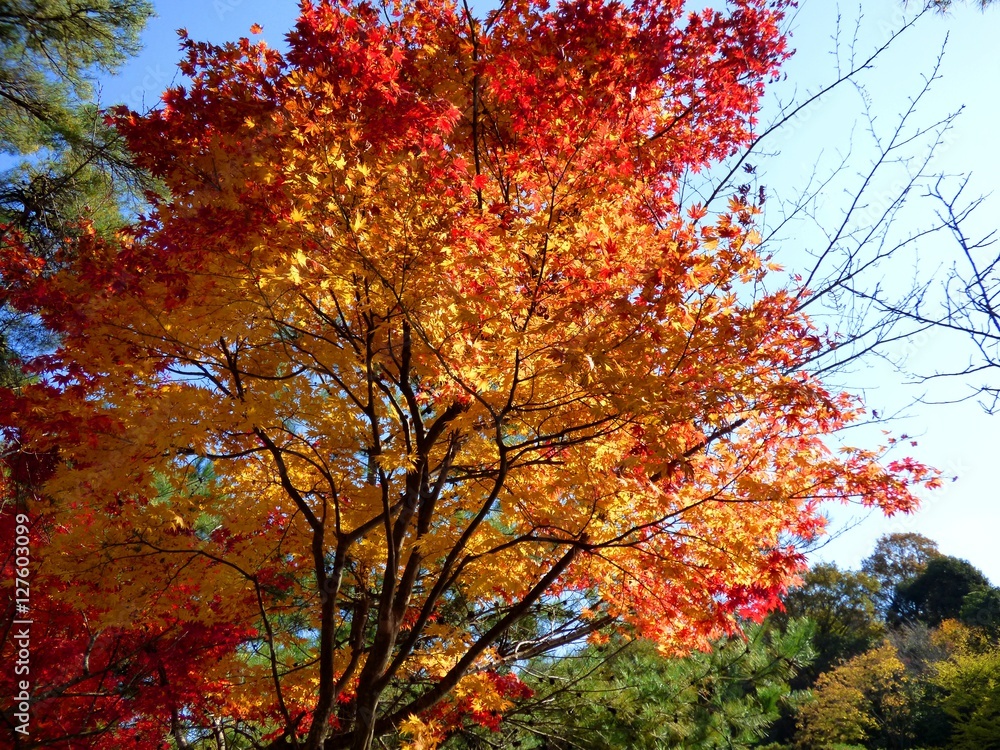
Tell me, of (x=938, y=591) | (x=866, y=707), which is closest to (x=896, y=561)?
(x=938, y=591)

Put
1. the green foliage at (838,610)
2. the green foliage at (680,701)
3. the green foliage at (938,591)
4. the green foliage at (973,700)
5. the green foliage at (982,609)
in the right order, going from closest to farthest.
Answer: the green foliage at (680,701) < the green foliage at (973,700) < the green foliage at (982,609) < the green foliage at (838,610) < the green foliage at (938,591)

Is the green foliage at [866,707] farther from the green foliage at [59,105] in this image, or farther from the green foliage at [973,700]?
the green foliage at [59,105]

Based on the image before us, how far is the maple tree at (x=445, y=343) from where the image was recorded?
3.66 meters

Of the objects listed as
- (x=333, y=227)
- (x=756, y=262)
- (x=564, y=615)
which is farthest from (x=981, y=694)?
(x=333, y=227)

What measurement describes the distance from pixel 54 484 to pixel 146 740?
3.87 meters

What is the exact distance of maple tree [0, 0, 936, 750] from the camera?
3.66 m

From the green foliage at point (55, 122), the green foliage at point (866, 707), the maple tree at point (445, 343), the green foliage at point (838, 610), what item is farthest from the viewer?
the green foliage at point (838, 610)

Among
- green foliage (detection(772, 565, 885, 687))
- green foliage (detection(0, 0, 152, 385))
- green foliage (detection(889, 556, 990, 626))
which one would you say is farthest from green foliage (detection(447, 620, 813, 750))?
green foliage (detection(889, 556, 990, 626))

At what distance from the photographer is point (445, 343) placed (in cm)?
390

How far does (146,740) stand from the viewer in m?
6.73

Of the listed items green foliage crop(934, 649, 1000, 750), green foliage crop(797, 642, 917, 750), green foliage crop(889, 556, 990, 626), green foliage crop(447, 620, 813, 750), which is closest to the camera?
green foliage crop(447, 620, 813, 750)

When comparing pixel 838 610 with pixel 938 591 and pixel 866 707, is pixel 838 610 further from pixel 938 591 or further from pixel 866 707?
Result: pixel 866 707

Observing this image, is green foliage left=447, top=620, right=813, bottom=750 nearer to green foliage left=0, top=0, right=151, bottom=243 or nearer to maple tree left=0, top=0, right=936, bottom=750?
maple tree left=0, top=0, right=936, bottom=750

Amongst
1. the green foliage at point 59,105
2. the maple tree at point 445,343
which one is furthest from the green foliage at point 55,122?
the maple tree at point 445,343
